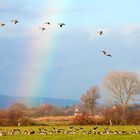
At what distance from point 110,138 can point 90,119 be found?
153 feet

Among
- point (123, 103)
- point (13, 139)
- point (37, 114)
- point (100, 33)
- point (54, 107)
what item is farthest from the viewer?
point (54, 107)

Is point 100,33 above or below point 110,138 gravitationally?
above

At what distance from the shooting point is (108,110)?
258ft

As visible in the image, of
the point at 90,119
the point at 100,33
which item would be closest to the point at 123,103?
the point at 90,119

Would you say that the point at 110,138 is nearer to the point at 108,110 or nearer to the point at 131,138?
the point at 131,138

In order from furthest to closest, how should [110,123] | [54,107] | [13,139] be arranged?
1. [54,107]
2. [110,123]
3. [13,139]

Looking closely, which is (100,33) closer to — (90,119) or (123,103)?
(90,119)

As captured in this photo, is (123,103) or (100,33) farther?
(123,103)

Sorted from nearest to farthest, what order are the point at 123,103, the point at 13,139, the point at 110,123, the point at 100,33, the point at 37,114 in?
the point at 100,33
the point at 13,139
the point at 110,123
the point at 123,103
the point at 37,114

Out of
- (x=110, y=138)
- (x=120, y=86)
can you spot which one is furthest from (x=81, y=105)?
(x=110, y=138)

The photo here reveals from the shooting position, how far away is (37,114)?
366 ft

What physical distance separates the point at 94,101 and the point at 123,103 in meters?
13.2

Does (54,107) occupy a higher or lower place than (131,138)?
higher

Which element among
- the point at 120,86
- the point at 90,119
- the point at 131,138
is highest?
the point at 120,86
